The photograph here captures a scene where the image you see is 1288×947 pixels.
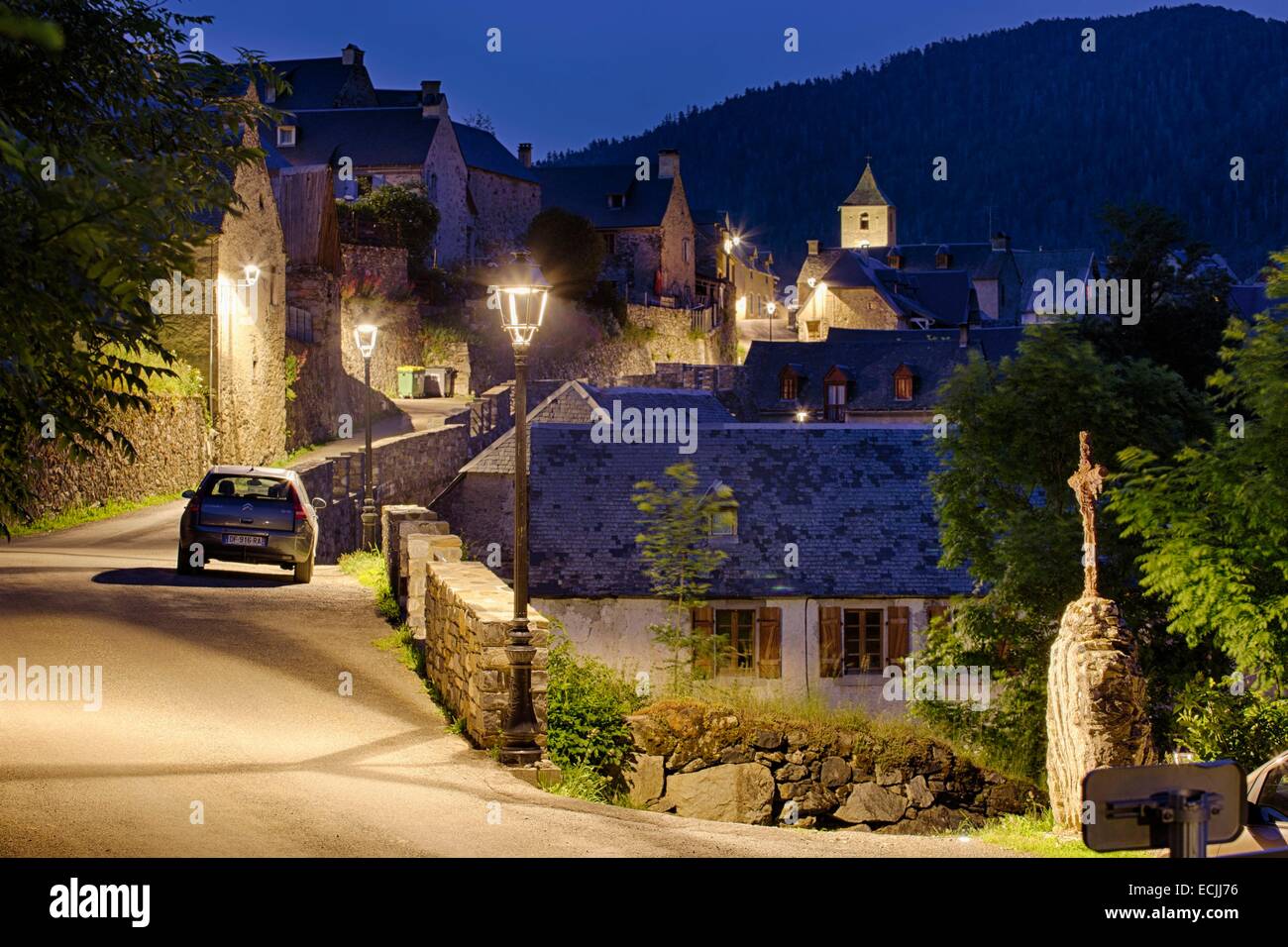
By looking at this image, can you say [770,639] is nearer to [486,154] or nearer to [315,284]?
[315,284]

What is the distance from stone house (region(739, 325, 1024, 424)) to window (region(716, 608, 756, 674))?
3565 centimetres

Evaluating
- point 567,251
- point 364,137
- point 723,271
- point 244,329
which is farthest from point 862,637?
point 723,271

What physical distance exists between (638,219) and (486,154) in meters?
12.2

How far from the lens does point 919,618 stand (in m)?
32.6

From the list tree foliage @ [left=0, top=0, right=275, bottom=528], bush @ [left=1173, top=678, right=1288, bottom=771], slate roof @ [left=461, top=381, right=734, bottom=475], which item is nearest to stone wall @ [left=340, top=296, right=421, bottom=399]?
slate roof @ [left=461, top=381, right=734, bottom=475]

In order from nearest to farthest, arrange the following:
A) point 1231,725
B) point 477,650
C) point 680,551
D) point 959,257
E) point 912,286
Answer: point 477,650
point 1231,725
point 680,551
point 912,286
point 959,257

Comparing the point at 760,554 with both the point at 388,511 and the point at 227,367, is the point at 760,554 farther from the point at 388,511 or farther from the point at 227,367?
the point at 388,511

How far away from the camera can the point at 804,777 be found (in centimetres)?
2058

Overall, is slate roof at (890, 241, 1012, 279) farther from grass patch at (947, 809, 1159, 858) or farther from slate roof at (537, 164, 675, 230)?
grass patch at (947, 809, 1159, 858)

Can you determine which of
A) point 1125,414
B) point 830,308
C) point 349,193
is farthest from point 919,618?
point 830,308

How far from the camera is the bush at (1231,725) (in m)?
22.7

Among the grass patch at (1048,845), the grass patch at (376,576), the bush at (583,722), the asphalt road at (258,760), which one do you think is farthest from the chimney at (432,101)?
the grass patch at (1048,845)

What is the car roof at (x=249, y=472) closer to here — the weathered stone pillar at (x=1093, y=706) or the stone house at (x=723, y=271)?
the weathered stone pillar at (x=1093, y=706)
